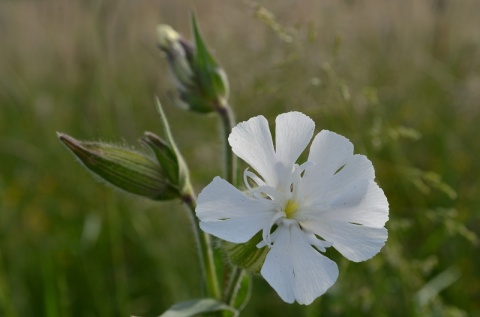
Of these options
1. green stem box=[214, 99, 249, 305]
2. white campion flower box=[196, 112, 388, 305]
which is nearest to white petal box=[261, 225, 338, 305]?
white campion flower box=[196, 112, 388, 305]

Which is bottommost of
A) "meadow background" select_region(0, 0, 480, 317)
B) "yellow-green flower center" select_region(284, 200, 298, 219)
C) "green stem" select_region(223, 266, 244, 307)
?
"meadow background" select_region(0, 0, 480, 317)

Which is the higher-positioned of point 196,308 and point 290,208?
point 290,208

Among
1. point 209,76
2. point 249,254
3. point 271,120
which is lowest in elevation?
point 271,120

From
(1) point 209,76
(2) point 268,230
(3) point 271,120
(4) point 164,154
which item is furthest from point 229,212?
(3) point 271,120

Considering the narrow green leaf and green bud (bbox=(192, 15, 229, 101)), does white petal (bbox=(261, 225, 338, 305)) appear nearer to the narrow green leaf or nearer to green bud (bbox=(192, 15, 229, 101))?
the narrow green leaf

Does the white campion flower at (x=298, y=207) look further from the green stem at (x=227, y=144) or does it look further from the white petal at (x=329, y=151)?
the green stem at (x=227, y=144)

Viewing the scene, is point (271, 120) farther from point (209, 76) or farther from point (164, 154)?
point (164, 154)

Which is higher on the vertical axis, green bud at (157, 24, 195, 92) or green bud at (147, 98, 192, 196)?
green bud at (157, 24, 195, 92)
